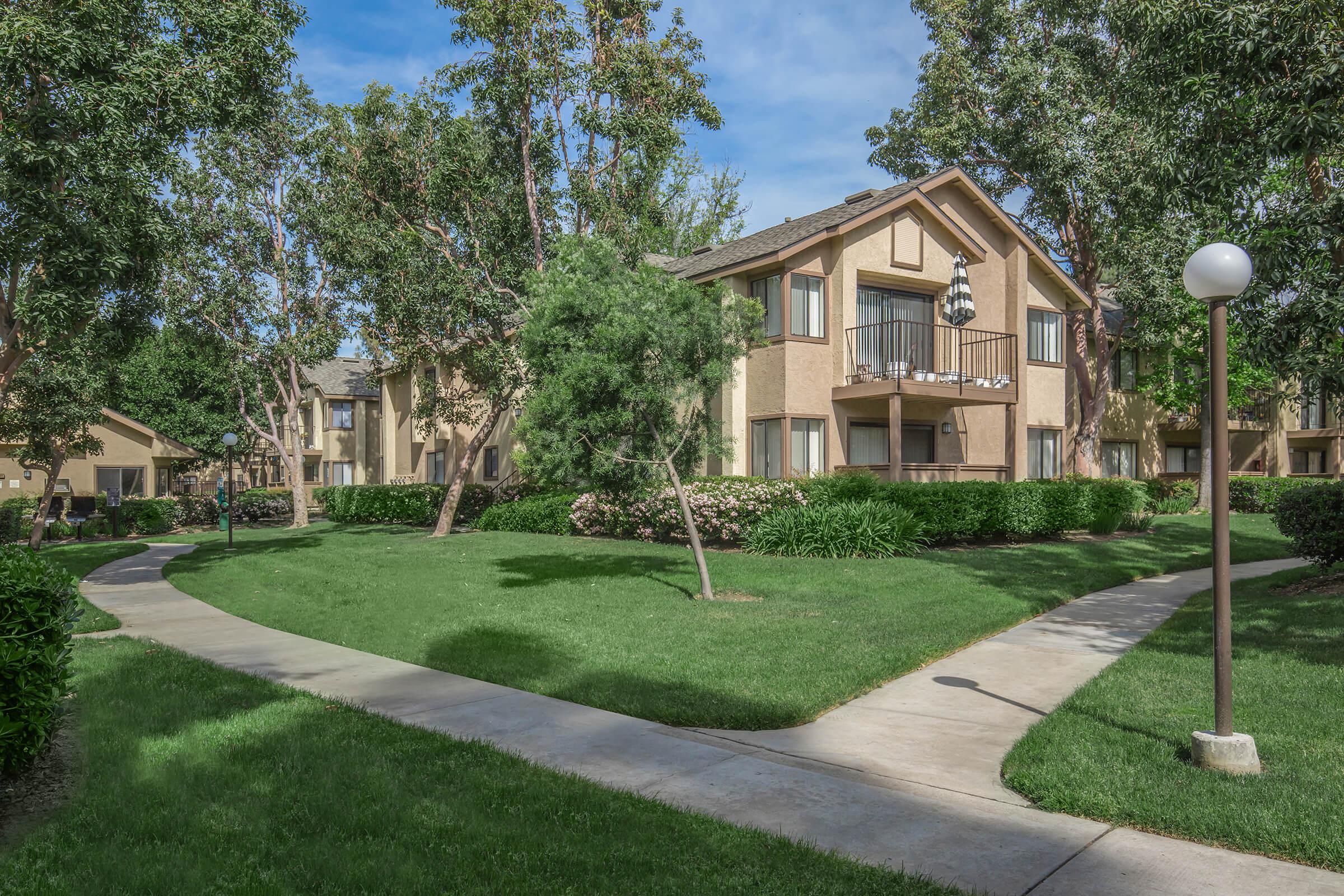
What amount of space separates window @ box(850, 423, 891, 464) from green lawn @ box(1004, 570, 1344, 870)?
41.8 ft

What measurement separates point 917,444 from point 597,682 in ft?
55.5

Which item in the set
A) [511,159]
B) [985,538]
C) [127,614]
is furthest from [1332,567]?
[511,159]

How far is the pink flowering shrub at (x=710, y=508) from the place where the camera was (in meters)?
18.2

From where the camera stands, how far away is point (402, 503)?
3105 centimetres

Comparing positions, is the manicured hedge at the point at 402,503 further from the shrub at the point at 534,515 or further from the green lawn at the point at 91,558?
the green lawn at the point at 91,558

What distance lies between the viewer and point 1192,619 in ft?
33.5

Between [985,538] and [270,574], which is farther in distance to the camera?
[985,538]

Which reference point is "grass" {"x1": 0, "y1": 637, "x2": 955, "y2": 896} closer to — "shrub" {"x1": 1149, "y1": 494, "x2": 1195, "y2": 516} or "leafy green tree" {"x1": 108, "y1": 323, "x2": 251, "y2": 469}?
"shrub" {"x1": 1149, "y1": 494, "x2": 1195, "y2": 516}

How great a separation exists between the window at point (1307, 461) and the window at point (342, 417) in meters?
44.6

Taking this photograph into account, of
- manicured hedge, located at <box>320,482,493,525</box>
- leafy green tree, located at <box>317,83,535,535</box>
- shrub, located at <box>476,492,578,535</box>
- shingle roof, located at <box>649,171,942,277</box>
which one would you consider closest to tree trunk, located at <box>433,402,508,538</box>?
shrub, located at <box>476,492,578,535</box>

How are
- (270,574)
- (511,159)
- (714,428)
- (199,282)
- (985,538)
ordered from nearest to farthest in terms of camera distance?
(714,428) < (270,574) < (985,538) < (511,159) < (199,282)

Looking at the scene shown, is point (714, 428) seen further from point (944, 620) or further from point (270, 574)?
point (270, 574)

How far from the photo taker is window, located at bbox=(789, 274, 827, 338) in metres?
20.6

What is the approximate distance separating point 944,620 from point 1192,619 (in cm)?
279
